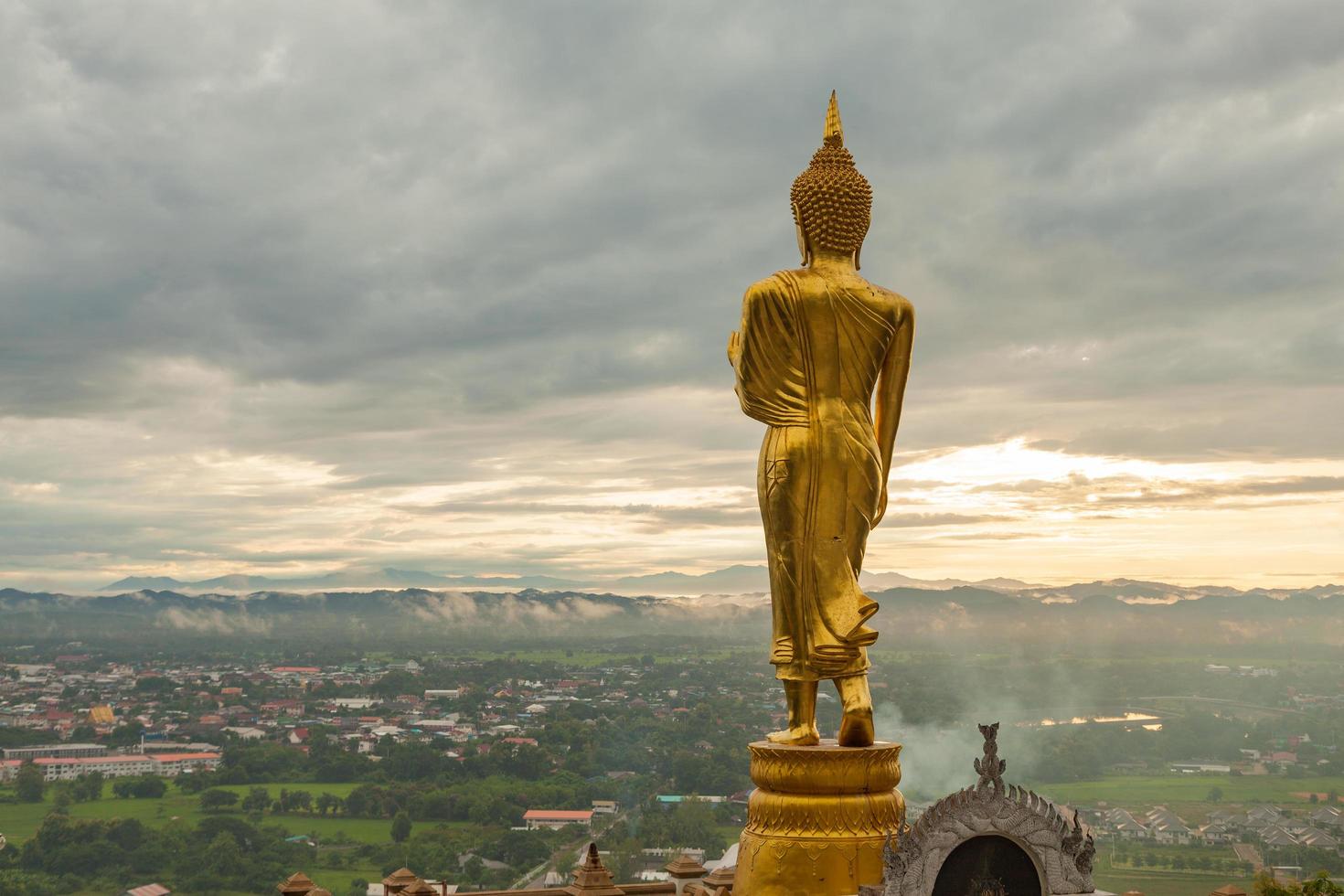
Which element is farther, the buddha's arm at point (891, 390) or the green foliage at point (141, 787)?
the green foliage at point (141, 787)

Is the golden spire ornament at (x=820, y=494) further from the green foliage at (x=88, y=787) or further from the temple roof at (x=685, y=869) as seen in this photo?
the green foliage at (x=88, y=787)

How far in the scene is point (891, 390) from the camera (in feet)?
43.4

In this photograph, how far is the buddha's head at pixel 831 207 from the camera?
13.0 meters

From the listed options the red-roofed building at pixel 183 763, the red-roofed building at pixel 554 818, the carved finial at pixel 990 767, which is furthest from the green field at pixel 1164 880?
the red-roofed building at pixel 183 763

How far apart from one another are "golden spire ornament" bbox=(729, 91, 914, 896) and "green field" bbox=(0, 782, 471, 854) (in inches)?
731

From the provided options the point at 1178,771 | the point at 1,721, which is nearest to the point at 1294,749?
the point at 1178,771

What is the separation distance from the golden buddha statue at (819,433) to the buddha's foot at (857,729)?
0.07 meters

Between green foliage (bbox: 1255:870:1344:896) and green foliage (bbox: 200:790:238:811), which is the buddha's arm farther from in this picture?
green foliage (bbox: 200:790:238:811)

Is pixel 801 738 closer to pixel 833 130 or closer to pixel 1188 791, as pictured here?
pixel 833 130

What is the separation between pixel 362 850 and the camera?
27922 millimetres

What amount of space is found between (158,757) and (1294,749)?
27514mm

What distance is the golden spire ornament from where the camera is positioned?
38.8 ft

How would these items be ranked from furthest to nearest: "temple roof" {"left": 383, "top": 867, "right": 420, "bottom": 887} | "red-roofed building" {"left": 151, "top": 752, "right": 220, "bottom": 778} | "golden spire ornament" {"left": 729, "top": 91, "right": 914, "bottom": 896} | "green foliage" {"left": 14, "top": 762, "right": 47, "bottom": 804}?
"red-roofed building" {"left": 151, "top": 752, "right": 220, "bottom": 778} < "green foliage" {"left": 14, "top": 762, "right": 47, "bottom": 804} < "temple roof" {"left": 383, "top": 867, "right": 420, "bottom": 887} < "golden spire ornament" {"left": 729, "top": 91, "right": 914, "bottom": 896}

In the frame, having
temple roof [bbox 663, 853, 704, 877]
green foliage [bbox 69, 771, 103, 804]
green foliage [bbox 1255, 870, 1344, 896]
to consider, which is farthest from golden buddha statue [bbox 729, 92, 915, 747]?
green foliage [bbox 69, 771, 103, 804]
